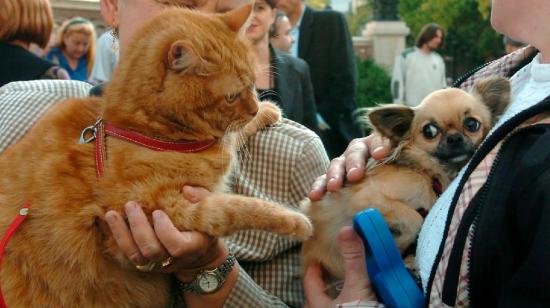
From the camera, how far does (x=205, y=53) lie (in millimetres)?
1783

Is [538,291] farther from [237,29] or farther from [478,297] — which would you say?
[237,29]

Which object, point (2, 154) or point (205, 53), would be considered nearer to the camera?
point (205, 53)

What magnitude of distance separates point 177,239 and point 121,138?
0.31 meters

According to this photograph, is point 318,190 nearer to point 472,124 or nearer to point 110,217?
point 472,124

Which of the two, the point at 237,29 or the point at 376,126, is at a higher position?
the point at 237,29

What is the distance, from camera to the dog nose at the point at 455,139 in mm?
2104

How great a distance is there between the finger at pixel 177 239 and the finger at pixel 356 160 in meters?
0.58

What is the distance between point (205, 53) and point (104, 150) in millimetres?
360

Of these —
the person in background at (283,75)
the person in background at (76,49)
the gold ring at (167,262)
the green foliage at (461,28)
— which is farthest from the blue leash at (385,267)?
the green foliage at (461,28)

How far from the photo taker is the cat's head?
5.82 ft

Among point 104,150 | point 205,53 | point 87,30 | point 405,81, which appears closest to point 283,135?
point 205,53

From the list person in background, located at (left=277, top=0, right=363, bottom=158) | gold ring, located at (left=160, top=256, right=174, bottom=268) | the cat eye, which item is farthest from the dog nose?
person in background, located at (left=277, top=0, right=363, bottom=158)

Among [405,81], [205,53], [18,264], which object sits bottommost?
[405,81]

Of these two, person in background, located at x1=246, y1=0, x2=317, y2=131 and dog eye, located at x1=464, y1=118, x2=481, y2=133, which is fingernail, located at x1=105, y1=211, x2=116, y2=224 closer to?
dog eye, located at x1=464, y1=118, x2=481, y2=133
